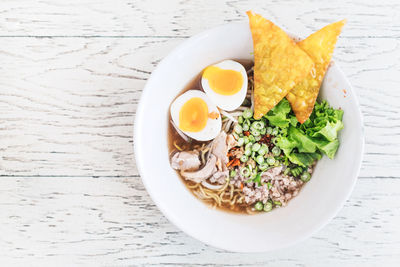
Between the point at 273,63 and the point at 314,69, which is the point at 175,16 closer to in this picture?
the point at 273,63

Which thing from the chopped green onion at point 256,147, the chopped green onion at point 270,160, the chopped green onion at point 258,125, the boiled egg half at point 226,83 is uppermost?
the boiled egg half at point 226,83

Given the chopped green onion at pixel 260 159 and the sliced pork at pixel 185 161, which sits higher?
the chopped green onion at pixel 260 159

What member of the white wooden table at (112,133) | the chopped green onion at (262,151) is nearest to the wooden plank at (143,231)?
the white wooden table at (112,133)

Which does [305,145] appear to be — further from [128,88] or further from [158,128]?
[128,88]

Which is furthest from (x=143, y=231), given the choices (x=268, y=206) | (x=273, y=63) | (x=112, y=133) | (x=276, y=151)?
(x=273, y=63)

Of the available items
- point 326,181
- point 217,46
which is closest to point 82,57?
point 217,46

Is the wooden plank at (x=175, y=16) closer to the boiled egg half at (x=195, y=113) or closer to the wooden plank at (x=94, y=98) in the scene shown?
the wooden plank at (x=94, y=98)
